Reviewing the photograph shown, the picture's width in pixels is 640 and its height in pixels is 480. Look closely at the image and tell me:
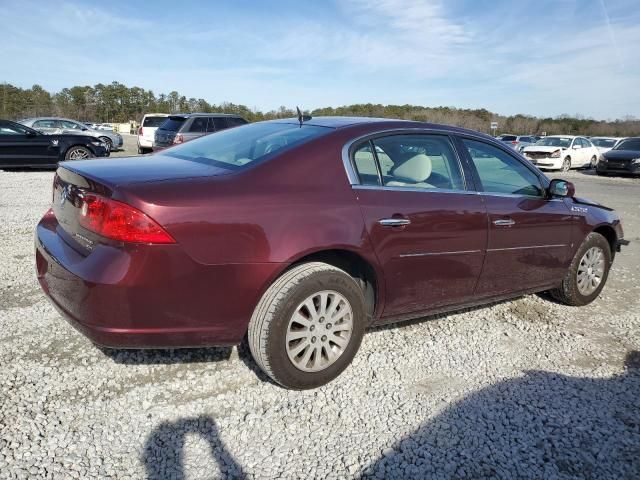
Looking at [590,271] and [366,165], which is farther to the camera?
[590,271]

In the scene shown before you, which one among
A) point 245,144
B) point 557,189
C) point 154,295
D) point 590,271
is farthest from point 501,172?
point 154,295

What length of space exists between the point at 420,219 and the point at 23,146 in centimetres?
1248

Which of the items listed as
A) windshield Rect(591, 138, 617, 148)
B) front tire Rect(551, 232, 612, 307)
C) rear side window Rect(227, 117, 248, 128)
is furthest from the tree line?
front tire Rect(551, 232, 612, 307)

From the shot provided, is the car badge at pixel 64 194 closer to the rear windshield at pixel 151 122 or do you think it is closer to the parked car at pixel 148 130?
the parked car at pixel 148 130

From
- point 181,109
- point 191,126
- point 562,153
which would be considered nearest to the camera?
point 191,126

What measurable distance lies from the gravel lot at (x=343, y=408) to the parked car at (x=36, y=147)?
32.7 ft

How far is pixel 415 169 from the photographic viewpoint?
330 cm

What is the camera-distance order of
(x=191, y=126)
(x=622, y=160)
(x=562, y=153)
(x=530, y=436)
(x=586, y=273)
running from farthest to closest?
(x=562, y=153)
(x=622, y=160)
(x=191, y=126)
(x=586, y=273)
(x=530, y=436)

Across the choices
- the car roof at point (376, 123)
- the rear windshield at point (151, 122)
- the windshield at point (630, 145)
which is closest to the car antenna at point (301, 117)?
the car roof at point (376, 123)

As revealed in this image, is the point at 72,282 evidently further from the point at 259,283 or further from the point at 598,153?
the point at 598,153

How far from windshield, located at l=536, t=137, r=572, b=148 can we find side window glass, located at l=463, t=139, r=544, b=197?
66.4ft

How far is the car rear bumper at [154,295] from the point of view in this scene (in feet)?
7.66

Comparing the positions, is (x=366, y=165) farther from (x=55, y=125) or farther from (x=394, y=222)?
(x=55, y=125)

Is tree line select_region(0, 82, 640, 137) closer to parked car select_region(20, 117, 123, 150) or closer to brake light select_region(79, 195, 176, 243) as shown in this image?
parked car select_region(20, 117, 123, 150)
